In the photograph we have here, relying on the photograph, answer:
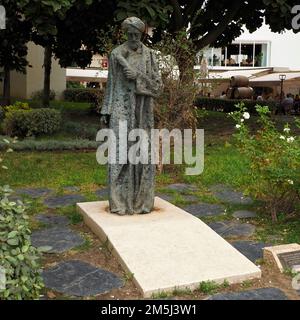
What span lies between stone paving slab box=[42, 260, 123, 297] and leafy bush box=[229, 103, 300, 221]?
8.83 feet

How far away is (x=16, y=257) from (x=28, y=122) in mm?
10510

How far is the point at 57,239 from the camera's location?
5676 mm

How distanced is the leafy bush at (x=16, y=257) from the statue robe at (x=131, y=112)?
2.16 m

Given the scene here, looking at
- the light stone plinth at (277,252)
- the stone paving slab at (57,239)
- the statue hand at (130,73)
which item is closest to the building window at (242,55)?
the statue hand at (130,73)

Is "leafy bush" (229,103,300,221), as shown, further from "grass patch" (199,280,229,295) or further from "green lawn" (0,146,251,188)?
"grass patch" (199,280,229,295)

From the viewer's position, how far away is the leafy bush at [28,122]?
1353cm

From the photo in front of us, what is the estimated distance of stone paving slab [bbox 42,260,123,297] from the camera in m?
4.33

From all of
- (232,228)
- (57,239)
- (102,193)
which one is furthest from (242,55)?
(57,239)

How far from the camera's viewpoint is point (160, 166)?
9414 mm

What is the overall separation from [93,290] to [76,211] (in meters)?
2.48

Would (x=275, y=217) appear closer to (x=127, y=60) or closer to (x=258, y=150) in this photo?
(x=258, y=150)

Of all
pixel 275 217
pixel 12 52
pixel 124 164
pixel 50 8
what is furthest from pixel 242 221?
pixel 12 52

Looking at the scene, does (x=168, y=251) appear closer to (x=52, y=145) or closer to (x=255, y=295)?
(x=255, y=295)

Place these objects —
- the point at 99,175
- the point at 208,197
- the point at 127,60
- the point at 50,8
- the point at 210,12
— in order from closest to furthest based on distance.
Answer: the point at 127,60 < the point at 208,197 < the point at 99,175 < the point at 50,8 < the point at 210,12
